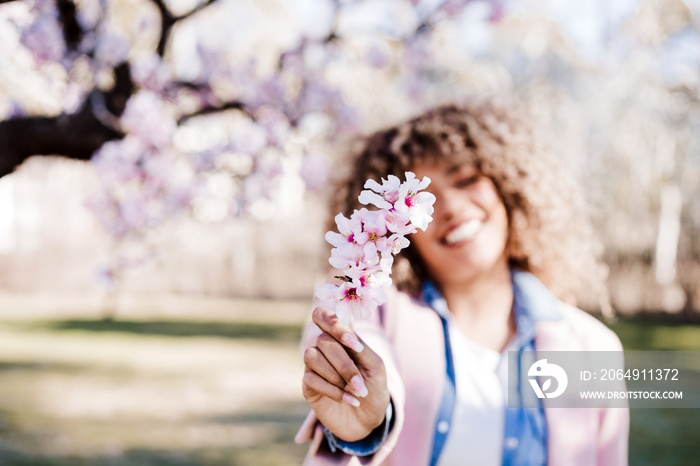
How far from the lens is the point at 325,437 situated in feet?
4.90

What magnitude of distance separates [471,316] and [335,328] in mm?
A: 747

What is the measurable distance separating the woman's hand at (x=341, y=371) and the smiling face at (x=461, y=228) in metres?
0.59

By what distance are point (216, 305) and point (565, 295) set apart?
578 inches

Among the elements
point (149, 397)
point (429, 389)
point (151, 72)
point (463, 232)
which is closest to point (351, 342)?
point (429, 389)

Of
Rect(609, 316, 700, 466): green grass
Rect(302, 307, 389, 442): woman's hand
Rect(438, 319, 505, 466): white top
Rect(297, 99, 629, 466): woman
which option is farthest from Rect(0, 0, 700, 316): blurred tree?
Rect(609, 316, 700, 466): green grass

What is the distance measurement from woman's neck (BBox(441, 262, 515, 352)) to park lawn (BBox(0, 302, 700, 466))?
336 cm

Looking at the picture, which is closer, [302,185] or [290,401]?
[302,185]

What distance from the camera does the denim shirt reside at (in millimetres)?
1622

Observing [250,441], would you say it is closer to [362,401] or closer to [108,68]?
[108,68]

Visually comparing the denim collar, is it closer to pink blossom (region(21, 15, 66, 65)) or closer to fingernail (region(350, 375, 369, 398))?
fingernail (region(350, 375, 369, 398))

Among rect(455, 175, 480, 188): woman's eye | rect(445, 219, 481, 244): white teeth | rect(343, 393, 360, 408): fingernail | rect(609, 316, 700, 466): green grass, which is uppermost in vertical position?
rect(609, 316, 700, 466): green grass

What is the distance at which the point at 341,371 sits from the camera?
3.92ft

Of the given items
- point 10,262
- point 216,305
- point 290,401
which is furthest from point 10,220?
point 290,401

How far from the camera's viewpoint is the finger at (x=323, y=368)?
47.5 inches
